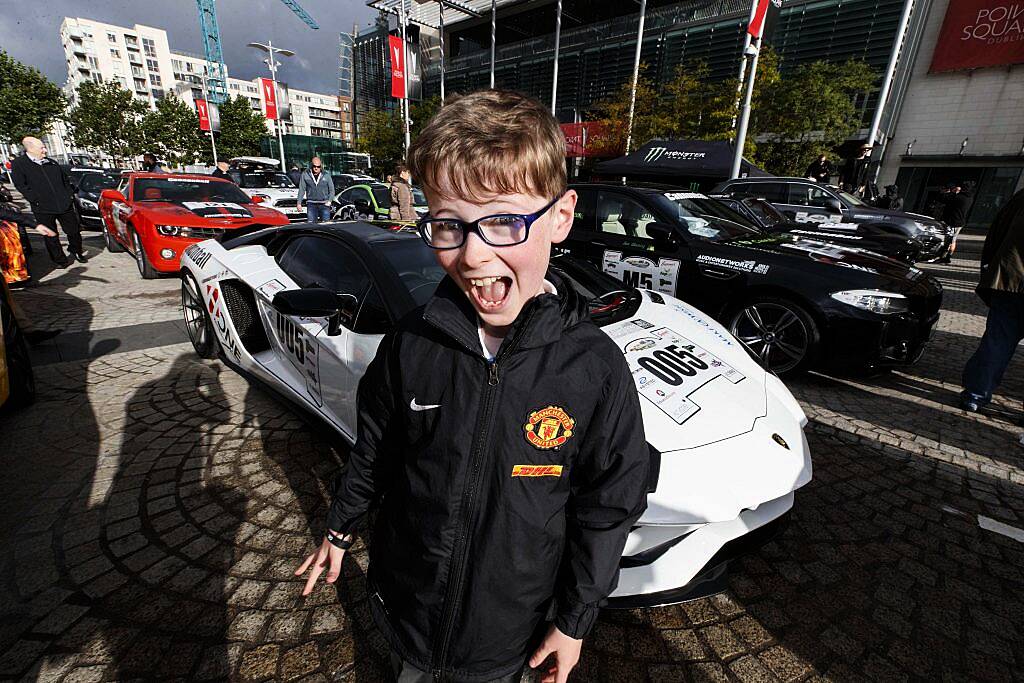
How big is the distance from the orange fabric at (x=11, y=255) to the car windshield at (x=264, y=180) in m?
8.57

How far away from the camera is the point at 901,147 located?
21.5 metres

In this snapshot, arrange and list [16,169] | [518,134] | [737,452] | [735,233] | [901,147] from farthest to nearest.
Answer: [901,147]
[16,169]
[735,233]
[737,452]
[518,134]

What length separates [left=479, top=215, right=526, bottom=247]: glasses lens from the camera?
0.91 metres

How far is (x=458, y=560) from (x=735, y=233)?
4430 millimetres

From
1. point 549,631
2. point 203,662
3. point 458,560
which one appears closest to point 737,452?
point 549,631

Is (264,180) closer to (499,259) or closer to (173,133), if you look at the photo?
(499,259)

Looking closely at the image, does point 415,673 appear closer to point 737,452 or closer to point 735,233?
point 737,452

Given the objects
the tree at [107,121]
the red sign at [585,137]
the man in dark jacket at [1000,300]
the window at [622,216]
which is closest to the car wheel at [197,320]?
the window at [622,216]

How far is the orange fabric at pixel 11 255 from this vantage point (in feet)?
19.7

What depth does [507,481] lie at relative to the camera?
0.96 metres

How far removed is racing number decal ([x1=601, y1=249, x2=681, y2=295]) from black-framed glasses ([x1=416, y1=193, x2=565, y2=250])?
3666 millimetres

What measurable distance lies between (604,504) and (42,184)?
31.1 ft

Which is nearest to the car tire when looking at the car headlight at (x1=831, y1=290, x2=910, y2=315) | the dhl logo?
the dhl logo

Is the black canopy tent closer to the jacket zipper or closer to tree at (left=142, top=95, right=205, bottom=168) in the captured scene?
the jacket zipper
